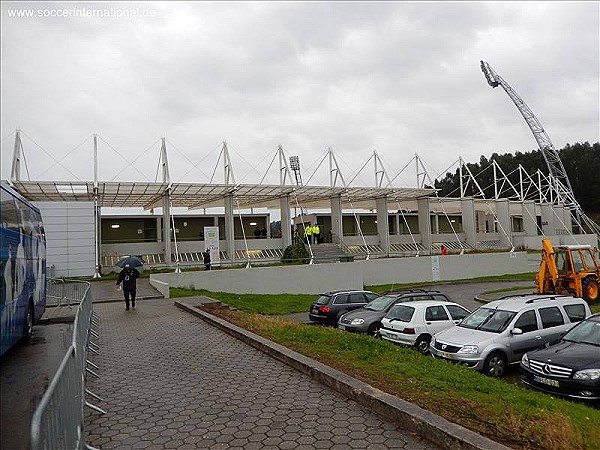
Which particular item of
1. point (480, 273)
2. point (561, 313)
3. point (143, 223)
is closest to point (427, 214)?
point (480, 273)

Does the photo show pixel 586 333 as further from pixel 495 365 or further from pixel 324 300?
pixel 324 300

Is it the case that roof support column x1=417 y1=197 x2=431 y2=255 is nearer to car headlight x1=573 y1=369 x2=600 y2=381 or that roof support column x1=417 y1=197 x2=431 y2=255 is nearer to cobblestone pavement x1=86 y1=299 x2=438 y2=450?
cobblestone pavement x1=86 y1=299 x2=438 y2=450

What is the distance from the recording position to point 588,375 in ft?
23.3

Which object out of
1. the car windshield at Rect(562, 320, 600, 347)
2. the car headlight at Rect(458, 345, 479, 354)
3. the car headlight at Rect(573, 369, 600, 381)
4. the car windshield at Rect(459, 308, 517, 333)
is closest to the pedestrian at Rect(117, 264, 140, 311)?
the car windshield at Rect(459, 308, 517, 333)

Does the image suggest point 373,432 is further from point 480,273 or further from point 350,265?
point 480,273

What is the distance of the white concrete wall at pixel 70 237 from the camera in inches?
1112

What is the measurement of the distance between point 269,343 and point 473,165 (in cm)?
11130

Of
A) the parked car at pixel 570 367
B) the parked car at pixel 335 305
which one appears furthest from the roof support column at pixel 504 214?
the parked car at pixel 570 367

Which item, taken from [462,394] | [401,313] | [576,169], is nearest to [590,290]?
[401,313]

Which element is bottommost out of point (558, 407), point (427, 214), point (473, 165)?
point (558, 407)

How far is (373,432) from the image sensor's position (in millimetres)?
4844

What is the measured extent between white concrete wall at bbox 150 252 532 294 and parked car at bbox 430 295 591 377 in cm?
1593

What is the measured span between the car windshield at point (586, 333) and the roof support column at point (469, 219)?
1545 inches

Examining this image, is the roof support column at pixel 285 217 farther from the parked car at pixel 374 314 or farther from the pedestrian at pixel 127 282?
the parked car at pixel 374 314
